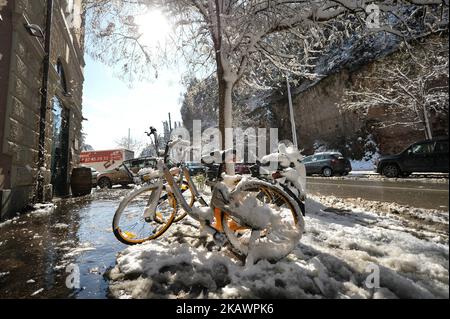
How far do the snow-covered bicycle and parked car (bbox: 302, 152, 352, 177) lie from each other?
15538mm

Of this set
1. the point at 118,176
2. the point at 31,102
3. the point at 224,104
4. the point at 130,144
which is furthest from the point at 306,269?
the point at 130,144

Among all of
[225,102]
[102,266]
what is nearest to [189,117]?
[225,102]

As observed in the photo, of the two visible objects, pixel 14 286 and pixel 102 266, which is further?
pixel 102 266

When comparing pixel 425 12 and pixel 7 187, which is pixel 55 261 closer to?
pixel 7 187

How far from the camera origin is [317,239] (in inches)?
134

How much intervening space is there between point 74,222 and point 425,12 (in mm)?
8296

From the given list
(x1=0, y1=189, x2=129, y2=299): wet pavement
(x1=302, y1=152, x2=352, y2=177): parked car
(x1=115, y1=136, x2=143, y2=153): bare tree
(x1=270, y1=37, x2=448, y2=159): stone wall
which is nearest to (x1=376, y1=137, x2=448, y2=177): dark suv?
(x1=302, y1=152, x2=352, y2=177): parked car

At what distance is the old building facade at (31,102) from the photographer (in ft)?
17.9

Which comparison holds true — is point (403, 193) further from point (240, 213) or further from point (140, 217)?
point (140, 217)

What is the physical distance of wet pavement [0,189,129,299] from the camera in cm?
224

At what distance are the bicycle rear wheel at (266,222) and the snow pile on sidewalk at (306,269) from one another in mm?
130

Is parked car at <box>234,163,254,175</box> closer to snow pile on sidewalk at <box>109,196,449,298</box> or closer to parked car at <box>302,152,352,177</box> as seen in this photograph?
snow pile on sidewalk at <box>109,196,449,298</box>
